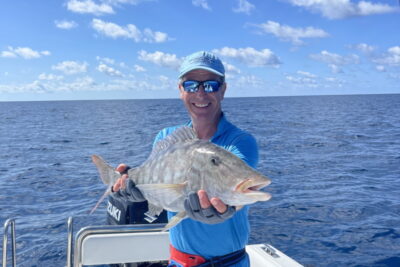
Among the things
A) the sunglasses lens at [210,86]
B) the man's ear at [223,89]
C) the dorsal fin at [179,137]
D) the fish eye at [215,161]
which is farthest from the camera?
the man's ear at [223,89]

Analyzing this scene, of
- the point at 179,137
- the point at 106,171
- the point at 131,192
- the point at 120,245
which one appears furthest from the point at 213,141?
the point at 120,245

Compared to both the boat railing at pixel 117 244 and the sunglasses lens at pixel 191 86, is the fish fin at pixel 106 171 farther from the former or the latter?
the boat railing at pixel 117 244

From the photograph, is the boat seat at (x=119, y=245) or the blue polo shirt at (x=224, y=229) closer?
the blue polo shirt at (x=224, y=229)

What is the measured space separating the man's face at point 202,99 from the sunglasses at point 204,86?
0.03m

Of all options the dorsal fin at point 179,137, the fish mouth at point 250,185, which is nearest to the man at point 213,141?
the dorsal fin at point 179,137

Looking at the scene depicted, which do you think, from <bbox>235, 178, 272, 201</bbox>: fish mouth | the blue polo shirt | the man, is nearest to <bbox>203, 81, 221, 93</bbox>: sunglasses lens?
the man

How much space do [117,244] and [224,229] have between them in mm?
2504

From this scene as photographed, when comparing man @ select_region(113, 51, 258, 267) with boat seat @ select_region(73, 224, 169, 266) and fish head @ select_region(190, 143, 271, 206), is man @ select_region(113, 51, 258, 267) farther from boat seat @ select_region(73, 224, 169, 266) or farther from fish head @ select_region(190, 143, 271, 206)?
boat seat @ select_region(73, 224, 169, 266)

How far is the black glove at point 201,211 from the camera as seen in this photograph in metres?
2.88

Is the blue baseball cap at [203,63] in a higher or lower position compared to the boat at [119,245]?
higher

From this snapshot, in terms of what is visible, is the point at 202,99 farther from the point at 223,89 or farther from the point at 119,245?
the point at 119,245

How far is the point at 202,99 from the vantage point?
146 inches

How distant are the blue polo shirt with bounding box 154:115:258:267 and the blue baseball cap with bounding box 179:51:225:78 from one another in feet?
1.75

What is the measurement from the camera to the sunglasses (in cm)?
370
